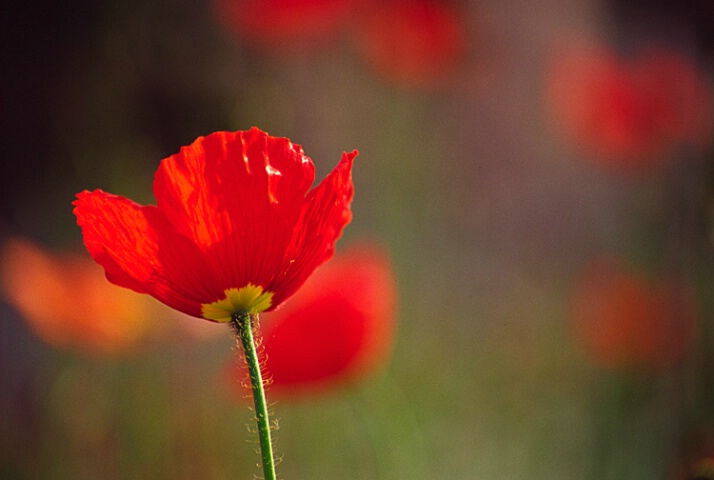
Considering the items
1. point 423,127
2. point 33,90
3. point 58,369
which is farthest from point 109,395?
point 423,127

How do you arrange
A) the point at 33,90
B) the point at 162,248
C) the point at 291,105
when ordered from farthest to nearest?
1. the point at 291,105
2. the point at 33,90
3. the point at 162,248

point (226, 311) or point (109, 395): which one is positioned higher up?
point (109, 395)

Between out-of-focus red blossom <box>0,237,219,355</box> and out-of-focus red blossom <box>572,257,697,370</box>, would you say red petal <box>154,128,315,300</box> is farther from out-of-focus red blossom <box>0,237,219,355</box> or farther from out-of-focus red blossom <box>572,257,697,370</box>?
out-of-focus red blossom <box>572,257,697,370</box>

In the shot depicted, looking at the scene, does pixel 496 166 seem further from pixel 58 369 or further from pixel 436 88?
pixel 58 369

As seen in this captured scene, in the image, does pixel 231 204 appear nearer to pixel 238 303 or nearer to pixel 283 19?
pixel 238 303

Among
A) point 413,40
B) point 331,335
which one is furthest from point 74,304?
point 413,40

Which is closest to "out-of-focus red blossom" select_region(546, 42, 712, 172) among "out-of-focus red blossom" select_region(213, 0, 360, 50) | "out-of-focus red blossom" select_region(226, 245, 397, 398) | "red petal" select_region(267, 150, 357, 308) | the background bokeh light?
the background bokeh light
